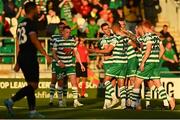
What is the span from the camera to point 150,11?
29.8m

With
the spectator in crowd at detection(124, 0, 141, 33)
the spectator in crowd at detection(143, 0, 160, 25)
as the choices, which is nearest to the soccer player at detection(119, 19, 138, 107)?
the spectator in crowd at detection(124, 0, 141, 33)

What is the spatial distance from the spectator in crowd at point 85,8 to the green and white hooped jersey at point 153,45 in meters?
9.54

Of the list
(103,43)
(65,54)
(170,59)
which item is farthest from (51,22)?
(103,43)

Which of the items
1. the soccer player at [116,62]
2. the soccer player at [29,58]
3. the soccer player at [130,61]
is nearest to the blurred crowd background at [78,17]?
the soccer player at [130,61]

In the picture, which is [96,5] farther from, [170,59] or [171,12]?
[170,59]

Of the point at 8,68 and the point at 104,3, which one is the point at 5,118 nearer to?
the point at 8,68

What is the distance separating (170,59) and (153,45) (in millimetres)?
7561

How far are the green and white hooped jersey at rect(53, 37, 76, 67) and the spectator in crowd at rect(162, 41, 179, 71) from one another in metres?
6.40

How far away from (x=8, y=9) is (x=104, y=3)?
3779 millimetres

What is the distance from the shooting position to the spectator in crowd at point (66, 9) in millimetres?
27000

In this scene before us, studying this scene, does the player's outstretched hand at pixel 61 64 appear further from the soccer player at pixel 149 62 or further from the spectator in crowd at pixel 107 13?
the spectator in crowd at pixel 107 13

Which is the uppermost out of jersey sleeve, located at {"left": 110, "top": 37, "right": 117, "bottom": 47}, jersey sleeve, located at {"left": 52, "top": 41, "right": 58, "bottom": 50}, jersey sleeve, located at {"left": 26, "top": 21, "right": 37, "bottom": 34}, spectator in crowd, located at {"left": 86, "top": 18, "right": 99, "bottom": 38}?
spectator in crowd, located at {"left": 86, "top": 18, "right": 99, "bottom": 38}

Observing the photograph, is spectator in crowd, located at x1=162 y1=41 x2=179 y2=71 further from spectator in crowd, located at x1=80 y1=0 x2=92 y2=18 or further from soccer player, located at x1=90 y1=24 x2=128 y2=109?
soccer player, located at x1=90 y1=24 x2=128 y2=109

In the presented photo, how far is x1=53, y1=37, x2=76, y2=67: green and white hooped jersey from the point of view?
64.9 ft
